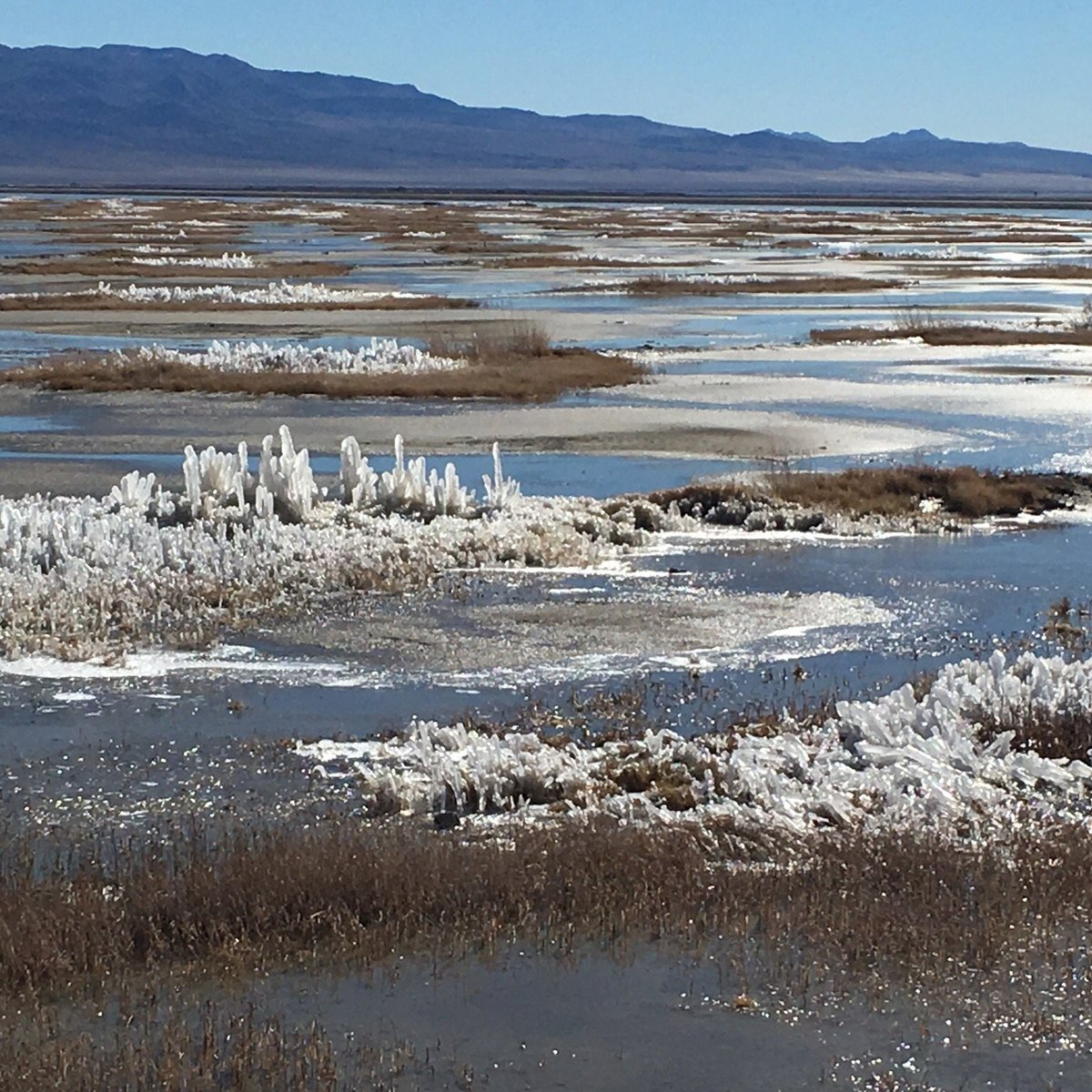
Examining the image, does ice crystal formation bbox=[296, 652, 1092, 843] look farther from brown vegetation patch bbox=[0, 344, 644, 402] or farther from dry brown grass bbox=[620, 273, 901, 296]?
dry brown grass bbox=[620, 273, 901, 296]

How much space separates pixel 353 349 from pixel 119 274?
24.0 metres

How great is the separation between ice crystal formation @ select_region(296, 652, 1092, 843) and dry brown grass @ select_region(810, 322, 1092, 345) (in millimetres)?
28667

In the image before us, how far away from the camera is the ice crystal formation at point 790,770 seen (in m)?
9.34

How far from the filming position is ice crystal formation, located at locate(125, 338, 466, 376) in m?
31.8

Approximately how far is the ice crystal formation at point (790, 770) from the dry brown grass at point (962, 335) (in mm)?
28667

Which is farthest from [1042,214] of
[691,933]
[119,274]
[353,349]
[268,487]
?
[691,933]

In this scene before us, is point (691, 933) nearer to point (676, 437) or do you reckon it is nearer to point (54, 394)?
point (676, 437)

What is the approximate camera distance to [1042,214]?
141 metres

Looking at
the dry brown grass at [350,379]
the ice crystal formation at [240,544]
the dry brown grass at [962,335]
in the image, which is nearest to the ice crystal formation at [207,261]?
the dry brown grass at [962,335]

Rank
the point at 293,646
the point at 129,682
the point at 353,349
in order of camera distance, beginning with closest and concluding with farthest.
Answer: the point at 129,682, the point at 293,646, the point at 353,349

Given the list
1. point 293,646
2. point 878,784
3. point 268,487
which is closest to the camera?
point 878,784

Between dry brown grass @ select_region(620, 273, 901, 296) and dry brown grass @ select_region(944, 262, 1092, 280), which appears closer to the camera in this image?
dry brown grass @ select_region(620, 273, 901, 296)

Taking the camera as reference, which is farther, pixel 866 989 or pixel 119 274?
pixel 119 274

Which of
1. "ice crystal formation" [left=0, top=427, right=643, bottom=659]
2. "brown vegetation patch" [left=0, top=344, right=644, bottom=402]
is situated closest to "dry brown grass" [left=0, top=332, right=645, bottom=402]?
"brown vegetation patch" [left=0, top=344, right=644, bottom=402]
